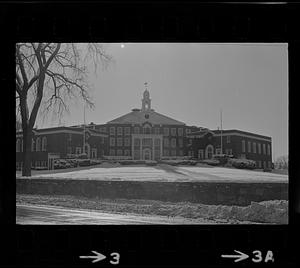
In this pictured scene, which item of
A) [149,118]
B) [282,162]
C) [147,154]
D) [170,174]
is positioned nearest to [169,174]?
[170,174]

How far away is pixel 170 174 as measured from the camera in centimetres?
469

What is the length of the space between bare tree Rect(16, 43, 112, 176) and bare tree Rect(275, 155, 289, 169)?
2.05 meters

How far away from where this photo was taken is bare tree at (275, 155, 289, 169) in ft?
15.0

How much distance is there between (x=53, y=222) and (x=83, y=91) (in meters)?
1.42

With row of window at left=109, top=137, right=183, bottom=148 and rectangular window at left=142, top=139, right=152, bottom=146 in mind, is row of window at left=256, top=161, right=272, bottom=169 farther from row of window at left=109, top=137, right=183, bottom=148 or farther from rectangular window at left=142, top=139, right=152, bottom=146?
rectangular window at left=142, top=139, right=152, bottom=146

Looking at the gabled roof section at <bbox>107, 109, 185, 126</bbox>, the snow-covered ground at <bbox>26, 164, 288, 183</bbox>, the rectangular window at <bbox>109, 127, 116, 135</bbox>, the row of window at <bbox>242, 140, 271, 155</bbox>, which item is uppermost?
the gabled roof section at <bbox>107, 109, 185, 126</bbox>

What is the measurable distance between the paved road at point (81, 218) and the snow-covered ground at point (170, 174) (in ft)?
1.29

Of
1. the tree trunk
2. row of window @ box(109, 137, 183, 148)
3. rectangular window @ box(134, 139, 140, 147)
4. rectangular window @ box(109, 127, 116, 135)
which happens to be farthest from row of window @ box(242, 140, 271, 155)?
the tree trunk

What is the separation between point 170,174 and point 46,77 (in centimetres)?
168

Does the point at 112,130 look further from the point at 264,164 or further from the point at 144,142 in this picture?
the point at 264,164
